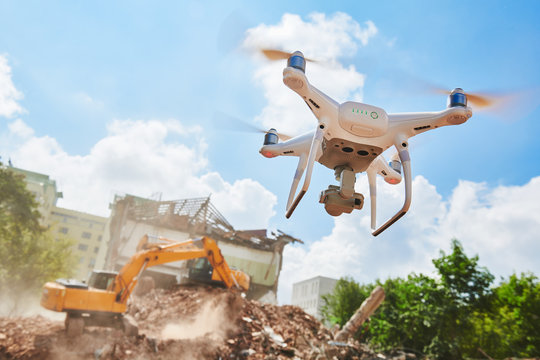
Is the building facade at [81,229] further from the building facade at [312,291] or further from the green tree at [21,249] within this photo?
the green tree at [21,249]

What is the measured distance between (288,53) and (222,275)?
12472 millimetres

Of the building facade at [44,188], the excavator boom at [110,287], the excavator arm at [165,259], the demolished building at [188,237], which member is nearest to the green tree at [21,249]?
the demolished building at [188,237]

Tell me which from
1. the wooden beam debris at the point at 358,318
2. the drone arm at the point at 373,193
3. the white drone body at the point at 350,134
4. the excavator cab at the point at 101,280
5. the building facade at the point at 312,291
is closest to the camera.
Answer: the white drone body at the point at 350,134

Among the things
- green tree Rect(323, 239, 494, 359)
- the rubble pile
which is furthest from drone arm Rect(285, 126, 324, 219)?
green tree Rect(323, 239, 494, 359)

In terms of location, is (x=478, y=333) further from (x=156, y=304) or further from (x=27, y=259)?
(x=27, y=259)

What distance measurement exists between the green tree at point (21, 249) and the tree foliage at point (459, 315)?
25082 mm

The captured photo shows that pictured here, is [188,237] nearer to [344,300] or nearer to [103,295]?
[344,300]

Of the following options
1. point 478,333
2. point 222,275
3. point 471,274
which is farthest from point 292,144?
point 471,274

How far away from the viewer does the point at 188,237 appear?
35281mm

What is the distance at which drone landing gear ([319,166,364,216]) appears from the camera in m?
4.20

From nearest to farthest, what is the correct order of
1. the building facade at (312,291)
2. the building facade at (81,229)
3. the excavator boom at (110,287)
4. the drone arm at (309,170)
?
1. the drone arm at (309,170)
2. the excavator boom at (110,287)
3. the building facade at (81,229)
4. the building facade at (312,291)

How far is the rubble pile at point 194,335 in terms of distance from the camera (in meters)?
11.9

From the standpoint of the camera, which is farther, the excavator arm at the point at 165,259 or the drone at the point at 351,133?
the excavator arm at the point at 165,259

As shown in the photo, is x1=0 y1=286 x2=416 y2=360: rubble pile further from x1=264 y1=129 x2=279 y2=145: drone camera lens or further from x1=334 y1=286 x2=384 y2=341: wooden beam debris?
x1=264 y1=129 x2=279 y2=145: drone camera lens
